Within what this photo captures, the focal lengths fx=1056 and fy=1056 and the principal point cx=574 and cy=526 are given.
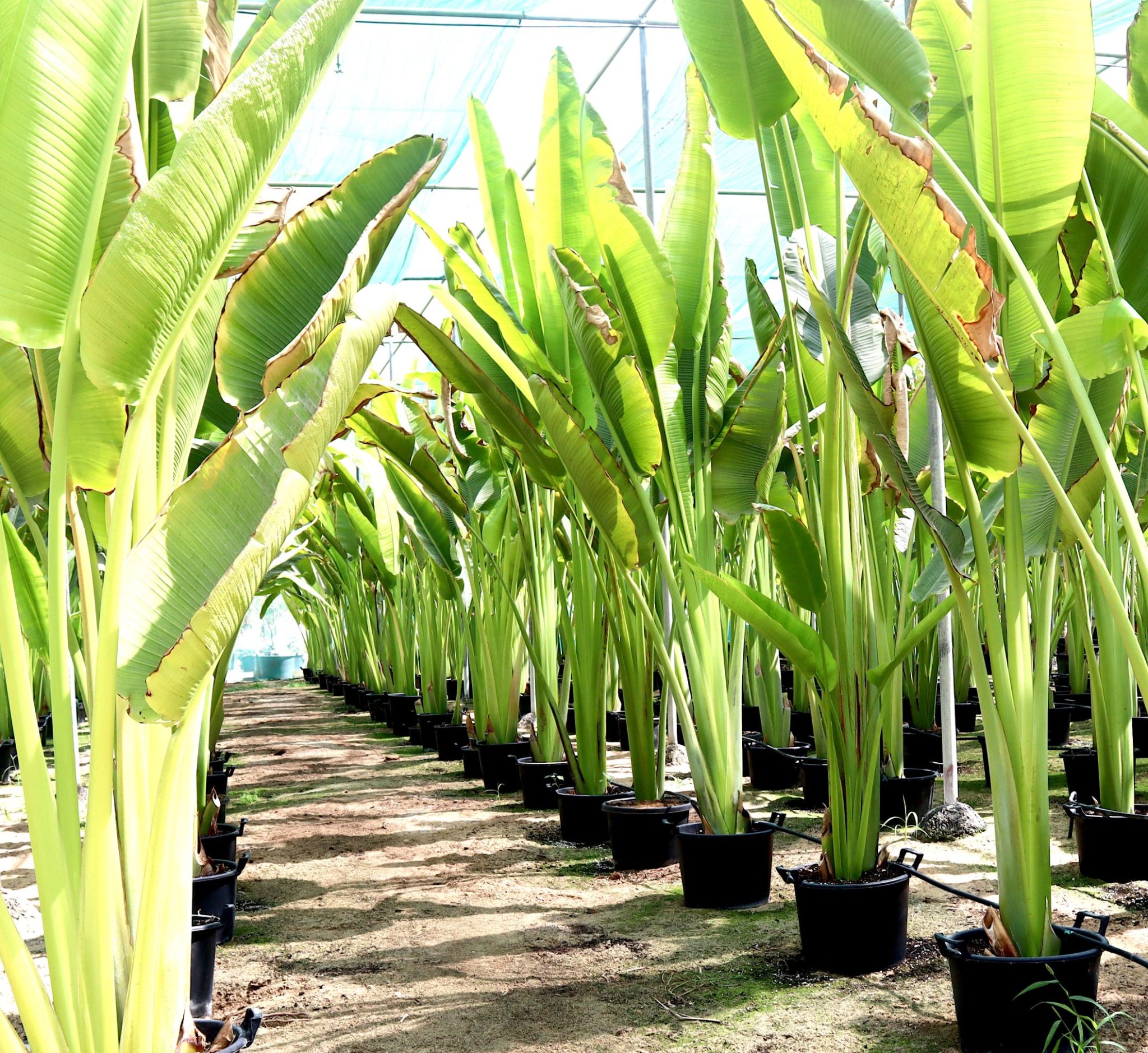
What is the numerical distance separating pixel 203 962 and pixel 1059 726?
3972 mm

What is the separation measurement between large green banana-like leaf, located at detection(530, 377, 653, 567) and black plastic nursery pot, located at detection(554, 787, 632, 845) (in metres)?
1.33

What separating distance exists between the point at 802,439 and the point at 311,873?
7.26ft

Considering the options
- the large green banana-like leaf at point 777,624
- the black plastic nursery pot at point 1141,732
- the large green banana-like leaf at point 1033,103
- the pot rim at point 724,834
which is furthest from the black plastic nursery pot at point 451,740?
the large green banana-like leaf at point 1033,103

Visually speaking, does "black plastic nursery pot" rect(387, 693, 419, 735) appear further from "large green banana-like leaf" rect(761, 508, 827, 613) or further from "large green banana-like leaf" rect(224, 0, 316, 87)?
"large green banana-like leaf" rect(224, 0, 316, 87)

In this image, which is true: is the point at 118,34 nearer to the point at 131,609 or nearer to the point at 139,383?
the point at 139,383

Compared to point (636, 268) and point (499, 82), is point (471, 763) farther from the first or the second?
point (499, 82)

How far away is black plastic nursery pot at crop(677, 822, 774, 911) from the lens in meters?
2.70

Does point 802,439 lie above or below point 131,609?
above

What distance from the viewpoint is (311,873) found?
3.46 meters

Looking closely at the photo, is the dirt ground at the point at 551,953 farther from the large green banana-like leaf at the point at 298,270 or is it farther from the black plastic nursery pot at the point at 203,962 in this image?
the large green banana-like leaf at the point at 298,270

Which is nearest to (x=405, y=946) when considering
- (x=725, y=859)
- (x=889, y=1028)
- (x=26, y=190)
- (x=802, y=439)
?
(x=725, y=859)

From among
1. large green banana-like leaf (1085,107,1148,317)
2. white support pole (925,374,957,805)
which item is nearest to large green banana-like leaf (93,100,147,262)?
large green banana-like leaf (1085,107,1148,317)

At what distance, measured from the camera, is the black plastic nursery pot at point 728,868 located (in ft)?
8.86

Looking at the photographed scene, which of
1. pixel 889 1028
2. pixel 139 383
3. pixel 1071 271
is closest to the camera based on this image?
pixel 139 383
